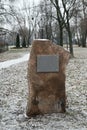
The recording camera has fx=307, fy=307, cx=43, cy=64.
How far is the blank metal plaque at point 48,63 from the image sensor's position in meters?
6.80

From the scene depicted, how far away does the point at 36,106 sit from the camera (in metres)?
6.83

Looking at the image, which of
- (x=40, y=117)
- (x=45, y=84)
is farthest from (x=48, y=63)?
(x=40, y=117)

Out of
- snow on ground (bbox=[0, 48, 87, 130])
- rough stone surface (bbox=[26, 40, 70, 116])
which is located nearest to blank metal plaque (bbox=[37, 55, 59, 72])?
rough stone surface (bbox=[26, 40, 70, 116])

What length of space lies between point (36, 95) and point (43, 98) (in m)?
0.18

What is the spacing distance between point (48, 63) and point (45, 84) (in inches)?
18.8

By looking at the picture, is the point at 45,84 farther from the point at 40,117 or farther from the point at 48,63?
the point at 40,117

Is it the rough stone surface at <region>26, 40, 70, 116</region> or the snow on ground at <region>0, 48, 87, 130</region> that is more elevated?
the rough stone surface at <region>26, 40, 70, 116</region>

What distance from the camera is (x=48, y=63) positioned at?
6891 mm

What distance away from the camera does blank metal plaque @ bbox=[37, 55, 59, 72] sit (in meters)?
6.80

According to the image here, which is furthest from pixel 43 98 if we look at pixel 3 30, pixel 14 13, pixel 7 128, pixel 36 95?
pixel 3 30

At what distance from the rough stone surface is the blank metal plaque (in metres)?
0.07

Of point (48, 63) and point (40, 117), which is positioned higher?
point (48, 63)

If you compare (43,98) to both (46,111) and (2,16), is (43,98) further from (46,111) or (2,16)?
(2,16)

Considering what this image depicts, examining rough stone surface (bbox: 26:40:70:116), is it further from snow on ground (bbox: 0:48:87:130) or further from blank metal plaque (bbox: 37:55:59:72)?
snow on ground (bbox: 0:48:87:130)
